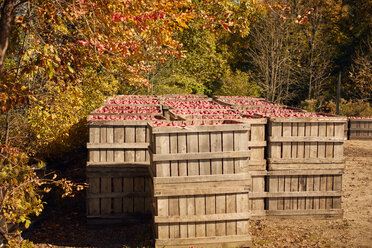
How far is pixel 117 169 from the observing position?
7.78 metres

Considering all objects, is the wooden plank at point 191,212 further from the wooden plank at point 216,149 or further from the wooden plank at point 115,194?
the wooden plank at point 115,194

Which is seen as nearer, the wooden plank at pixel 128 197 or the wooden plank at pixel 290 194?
the wooden plank at pixel 128 197

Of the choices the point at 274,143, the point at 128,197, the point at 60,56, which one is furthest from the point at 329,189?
the point at 60,56

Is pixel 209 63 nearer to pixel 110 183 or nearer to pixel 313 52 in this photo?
pixel 313 52

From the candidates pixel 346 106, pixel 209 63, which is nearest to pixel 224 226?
pixel 346 106

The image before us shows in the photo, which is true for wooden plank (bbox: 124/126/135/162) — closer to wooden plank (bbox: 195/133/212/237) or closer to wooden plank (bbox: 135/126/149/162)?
wooden plank (bbox: 135/126/149/162)

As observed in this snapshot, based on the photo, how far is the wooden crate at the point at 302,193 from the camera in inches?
328

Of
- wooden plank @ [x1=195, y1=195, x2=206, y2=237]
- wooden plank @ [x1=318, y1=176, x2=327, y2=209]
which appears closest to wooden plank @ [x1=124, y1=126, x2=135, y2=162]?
wooden plank @ [x1=195, y1=195, x2=206, y2=237]

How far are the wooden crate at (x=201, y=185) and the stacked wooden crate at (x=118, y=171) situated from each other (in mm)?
1370

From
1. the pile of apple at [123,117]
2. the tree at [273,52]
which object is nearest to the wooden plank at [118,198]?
the pile of apple at [123,117]

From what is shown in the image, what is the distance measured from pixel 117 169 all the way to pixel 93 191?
0.65m

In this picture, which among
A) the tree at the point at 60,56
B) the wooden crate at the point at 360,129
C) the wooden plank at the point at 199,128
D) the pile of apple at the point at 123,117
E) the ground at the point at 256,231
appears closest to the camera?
the tree at the point at 60,56

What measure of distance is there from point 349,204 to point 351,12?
2887 centimetres

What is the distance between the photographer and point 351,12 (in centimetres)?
3372
